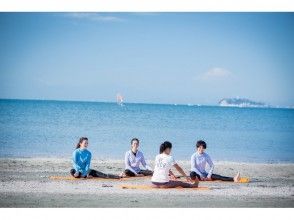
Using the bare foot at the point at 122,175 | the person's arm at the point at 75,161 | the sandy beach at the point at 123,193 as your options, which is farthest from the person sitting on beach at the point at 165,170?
the person's arm at the point at 75,161

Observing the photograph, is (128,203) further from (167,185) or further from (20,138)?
(20,138)

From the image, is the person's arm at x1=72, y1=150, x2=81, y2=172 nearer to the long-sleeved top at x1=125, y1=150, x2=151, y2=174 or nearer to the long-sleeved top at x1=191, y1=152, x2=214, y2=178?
the long-sleeved top at x1=125, y1=150, x2=151, y2=174

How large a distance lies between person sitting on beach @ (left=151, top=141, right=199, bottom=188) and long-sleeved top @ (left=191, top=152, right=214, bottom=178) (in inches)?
27.4

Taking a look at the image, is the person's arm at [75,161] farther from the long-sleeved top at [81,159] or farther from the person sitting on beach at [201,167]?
the person sitting on beach at [201,167]

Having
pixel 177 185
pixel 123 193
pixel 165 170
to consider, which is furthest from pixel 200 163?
pixel 123 193

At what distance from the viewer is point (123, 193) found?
339 inches

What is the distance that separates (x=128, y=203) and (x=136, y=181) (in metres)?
1.72

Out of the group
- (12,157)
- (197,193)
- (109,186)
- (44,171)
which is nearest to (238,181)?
(197,193)

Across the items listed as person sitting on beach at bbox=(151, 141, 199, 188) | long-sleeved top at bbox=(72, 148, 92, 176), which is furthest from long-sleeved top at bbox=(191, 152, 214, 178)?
long-sleeved top at bbox=(72, 148, 92, 176)

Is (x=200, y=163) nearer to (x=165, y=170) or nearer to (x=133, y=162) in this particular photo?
(x=165, y=170)

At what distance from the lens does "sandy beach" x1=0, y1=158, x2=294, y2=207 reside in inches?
317

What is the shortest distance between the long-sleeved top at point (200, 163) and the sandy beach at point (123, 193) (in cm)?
27

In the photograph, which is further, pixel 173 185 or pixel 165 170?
pixel 173 185

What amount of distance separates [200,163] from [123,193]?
74.1 inches
